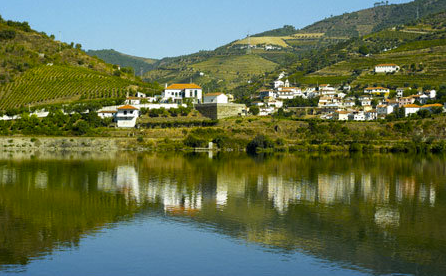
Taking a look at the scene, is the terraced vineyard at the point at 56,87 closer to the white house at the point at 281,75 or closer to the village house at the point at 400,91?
the white house at the point at 281,75

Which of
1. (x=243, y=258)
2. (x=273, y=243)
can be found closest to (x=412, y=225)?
(x=273, y=243)

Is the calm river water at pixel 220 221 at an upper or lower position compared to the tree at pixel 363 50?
lower

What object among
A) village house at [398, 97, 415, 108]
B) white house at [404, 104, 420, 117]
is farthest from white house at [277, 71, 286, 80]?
white house at [404, 104, 420, 117]

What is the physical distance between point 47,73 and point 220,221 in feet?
287

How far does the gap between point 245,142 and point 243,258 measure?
53.9m

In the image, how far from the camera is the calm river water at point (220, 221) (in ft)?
73.1

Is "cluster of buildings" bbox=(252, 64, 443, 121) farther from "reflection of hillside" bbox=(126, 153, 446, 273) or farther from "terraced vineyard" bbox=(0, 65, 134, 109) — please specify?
"reflection of hillside" bbox=(126, 153, 446, 273)

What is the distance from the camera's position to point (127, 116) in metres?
83.2

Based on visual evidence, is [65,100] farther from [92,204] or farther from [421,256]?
[421,256]

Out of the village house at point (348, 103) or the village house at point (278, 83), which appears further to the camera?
→ the village house at point (278, 83)

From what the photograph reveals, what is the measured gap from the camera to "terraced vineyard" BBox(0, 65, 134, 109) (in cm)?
9631

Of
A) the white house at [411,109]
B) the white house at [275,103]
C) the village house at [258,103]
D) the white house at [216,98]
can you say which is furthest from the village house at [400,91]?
the white house at [216,98]

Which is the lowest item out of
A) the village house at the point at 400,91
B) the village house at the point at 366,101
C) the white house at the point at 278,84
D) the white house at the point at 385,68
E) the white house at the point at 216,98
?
the white house at the point at 216,98

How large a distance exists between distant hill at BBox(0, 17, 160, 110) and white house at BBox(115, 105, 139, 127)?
15.2 metres
